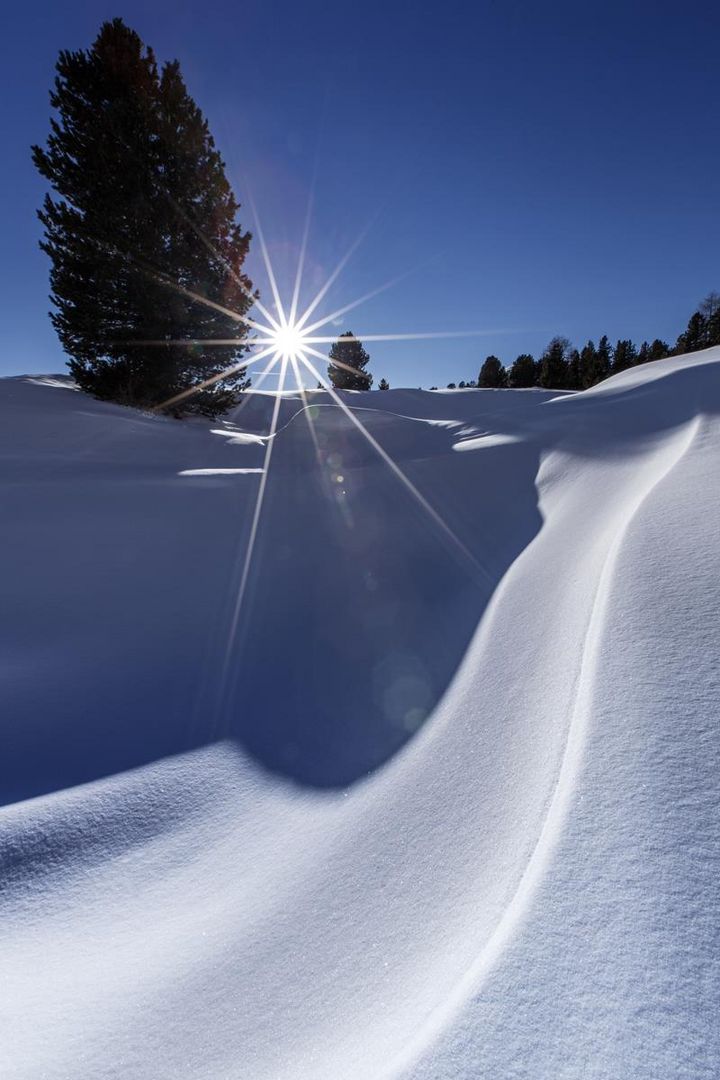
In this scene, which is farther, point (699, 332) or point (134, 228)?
point (699, 332)

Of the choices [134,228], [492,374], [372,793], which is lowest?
[372,793]

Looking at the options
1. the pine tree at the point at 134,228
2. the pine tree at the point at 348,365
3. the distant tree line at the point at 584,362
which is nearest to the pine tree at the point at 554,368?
the distant tree line at the point at 584,362

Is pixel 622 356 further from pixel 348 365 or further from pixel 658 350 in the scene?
pixel 348 365

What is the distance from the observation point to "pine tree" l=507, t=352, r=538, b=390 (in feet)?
117

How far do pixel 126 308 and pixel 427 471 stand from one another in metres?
9.53

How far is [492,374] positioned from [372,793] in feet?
128

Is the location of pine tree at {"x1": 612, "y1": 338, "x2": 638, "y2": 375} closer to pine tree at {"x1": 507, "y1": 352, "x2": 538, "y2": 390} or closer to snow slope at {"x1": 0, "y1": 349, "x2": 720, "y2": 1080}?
pine tree at {"x1": 507, "y1": 352, "x2": 538, "y2": 390}

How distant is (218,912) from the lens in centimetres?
124

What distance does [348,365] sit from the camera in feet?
104

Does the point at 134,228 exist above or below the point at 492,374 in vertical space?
below

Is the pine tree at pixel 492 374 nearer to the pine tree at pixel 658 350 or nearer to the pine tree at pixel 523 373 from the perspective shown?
the pine tree at pixel 523 373

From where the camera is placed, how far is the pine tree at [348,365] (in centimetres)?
3123

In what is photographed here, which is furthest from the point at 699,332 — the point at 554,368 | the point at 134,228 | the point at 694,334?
the point at 134,228

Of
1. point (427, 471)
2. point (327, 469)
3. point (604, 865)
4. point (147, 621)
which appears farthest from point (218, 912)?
point (327, 469)
